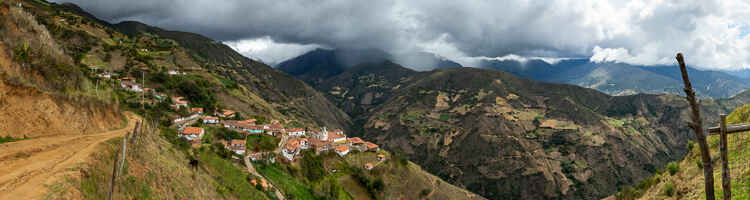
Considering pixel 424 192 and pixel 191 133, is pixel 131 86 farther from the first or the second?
pixel 424 192

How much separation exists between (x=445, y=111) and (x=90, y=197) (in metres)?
190

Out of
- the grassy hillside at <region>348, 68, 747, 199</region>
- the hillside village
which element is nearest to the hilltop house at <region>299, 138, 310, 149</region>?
the hillside village

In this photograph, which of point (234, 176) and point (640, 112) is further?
point (640, 112)

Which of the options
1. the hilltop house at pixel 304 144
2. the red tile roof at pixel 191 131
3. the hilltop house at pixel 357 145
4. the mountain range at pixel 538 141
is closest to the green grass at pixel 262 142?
the hilltop house at pixel 304 144

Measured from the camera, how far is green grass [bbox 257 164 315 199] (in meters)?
43.8

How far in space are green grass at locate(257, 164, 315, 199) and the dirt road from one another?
27.2m

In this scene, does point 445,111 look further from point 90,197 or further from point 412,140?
point 90,197

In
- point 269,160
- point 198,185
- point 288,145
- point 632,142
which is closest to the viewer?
point 198,185


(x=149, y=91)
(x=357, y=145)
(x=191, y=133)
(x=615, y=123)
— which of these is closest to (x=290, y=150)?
(x=191, y=133)

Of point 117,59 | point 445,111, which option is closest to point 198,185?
point 117,59

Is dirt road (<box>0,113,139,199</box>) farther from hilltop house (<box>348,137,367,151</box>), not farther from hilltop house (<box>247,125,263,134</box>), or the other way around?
hilltop house (<box>348,137,367,151</box>)

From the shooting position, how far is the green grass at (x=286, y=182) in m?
43.8

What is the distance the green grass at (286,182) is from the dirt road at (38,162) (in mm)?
27188

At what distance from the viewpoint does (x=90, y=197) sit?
1224 centimetres
